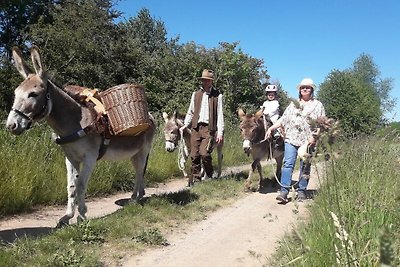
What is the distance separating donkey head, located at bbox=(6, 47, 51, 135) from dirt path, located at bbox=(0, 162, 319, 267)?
1.54 metres

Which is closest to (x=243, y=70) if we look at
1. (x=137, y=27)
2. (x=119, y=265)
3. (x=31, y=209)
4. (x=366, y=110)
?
(x=366, y=110)

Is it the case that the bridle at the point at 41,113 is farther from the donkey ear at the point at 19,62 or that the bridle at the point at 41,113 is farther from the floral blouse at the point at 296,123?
the floral blouse at the point at 296,123

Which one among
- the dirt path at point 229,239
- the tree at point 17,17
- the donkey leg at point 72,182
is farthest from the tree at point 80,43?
the dirt path at point 229,239

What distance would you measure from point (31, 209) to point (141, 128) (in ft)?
7.62

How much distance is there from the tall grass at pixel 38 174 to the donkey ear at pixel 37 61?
7.34 ft

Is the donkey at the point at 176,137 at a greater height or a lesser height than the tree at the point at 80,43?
lesser

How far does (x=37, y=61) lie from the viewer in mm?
4684

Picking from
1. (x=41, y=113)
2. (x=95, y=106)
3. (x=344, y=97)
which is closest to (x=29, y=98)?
(x=41, y=113)

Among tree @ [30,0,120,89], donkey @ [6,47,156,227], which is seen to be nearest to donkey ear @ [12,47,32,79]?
donkey @ [6,47,156,227]

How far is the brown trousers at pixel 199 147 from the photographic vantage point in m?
8.73

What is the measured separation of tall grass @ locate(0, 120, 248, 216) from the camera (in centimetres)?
628

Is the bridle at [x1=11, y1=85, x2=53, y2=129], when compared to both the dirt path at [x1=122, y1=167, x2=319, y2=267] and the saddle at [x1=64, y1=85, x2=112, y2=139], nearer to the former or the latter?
the saddle at [x1=64, y1=85, x2=112, y2=139]

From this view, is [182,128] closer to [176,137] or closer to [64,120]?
[176,137]

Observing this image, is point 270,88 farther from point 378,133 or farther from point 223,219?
point 223,219
